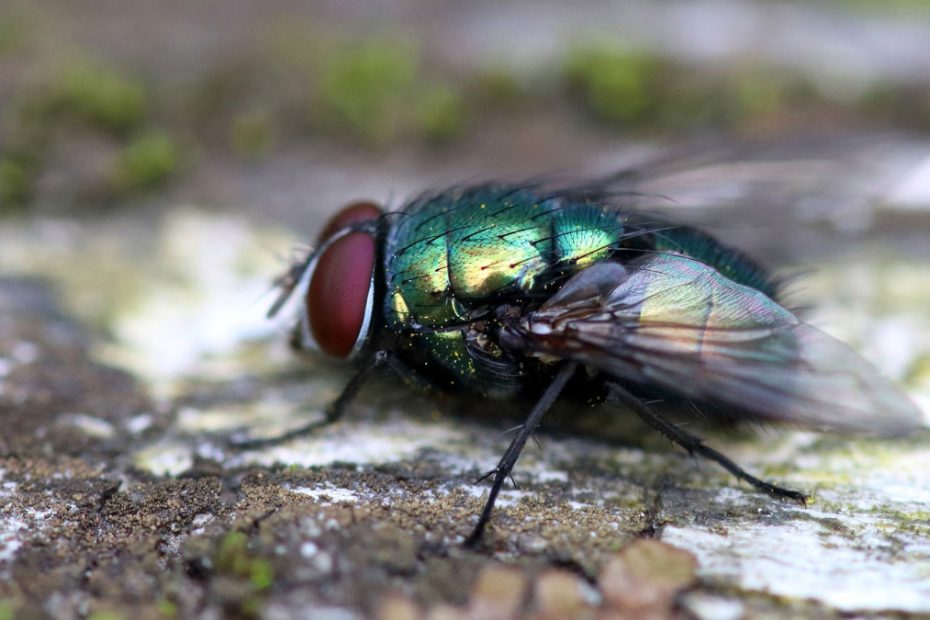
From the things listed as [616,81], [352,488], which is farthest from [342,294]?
[616,81]

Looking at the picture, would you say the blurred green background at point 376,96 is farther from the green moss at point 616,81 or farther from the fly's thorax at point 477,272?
the fly's thorax at point 477,272

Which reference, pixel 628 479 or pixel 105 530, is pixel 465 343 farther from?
pixel 105 530

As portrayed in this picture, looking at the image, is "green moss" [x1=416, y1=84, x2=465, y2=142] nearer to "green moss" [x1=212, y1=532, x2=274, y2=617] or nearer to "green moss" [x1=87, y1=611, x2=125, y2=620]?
"green moss" [x1=212, y1=532, x2=274, y2=617]

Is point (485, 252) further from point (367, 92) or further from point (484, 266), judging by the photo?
point (367, 92)

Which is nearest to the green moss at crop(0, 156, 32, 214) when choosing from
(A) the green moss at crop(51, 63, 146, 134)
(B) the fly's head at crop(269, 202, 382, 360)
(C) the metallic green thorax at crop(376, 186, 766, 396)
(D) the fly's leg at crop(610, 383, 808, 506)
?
(A) the green moss at crop(51, 63, 146, 134)

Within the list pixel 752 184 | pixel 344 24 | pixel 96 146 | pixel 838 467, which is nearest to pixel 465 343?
pixel 838 467

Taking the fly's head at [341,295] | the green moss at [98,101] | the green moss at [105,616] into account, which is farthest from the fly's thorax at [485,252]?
the green moss at [98,101]
